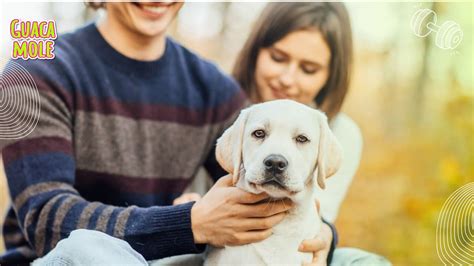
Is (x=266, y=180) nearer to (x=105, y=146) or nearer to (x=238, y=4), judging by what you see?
(x=105, y=146)

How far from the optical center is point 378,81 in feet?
15.2

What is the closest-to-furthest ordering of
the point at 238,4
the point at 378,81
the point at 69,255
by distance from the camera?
the point at 69,255, the point at 238,4, the point at 378,81

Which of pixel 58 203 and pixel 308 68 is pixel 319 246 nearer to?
pixel 58 203

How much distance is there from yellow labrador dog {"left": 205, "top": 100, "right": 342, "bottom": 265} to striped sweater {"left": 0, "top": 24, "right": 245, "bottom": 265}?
20 centimetres

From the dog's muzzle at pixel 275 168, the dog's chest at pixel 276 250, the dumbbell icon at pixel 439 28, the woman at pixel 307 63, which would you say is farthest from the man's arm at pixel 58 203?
the dumbbell icon at pixel 439 28

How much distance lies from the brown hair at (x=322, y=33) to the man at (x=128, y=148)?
0.99 feet

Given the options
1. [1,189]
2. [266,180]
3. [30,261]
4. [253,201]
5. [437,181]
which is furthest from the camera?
[437,181]

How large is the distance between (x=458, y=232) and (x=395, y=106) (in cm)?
210

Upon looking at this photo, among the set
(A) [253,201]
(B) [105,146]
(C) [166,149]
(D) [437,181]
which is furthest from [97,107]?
(D) [437,181]

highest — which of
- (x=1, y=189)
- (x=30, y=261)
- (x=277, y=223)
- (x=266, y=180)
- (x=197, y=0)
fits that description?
(x=197, y=0)

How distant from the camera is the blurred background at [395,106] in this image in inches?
124

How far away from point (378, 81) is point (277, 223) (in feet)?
9.25

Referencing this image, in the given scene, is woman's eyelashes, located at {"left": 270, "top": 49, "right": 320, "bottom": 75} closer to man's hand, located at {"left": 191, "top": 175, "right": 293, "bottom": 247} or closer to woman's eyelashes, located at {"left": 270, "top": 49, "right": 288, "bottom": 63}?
woman's eyelashes, located at {"left": 270, "top": 49, "right": 288, "bottom": 63}

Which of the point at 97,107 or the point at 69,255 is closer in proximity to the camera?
the point at 69,255
